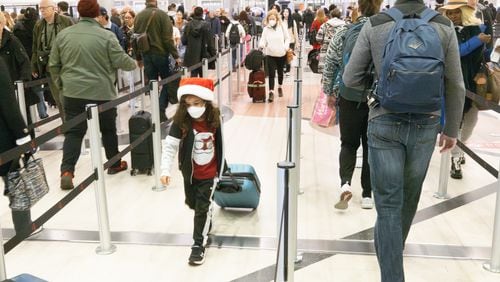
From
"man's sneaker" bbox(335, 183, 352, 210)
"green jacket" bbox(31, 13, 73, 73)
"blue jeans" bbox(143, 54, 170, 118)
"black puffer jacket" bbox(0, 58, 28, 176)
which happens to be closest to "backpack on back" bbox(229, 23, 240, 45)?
"blue jeans" bbox(143, 54, 170, 118)

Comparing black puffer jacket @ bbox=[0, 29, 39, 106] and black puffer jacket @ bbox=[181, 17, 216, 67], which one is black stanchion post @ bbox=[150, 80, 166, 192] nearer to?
black puffer jacket @ bbox=[0, 29, 39, 106]

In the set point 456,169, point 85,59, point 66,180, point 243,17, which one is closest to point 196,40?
point 85,59

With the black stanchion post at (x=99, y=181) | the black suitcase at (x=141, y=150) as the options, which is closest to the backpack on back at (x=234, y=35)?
the black suitcase at (x=141, y=150)

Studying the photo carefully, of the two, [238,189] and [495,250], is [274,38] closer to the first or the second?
[238,189]

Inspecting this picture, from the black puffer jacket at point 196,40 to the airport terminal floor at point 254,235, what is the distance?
3326mm

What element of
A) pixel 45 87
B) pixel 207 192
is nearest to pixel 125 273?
pixel 207 192

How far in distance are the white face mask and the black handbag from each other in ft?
3.30

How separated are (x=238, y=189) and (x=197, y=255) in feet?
2.60

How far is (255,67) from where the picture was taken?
943 centimetres

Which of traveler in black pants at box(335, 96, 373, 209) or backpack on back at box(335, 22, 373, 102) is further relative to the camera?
traveler in black pants at box(335, 96, 373, 209)

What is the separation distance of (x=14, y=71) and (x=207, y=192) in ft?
11.8

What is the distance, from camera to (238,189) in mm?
4223

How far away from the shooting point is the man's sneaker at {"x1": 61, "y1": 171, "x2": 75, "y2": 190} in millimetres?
5078

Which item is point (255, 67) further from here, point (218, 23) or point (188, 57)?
point (218, 23)
